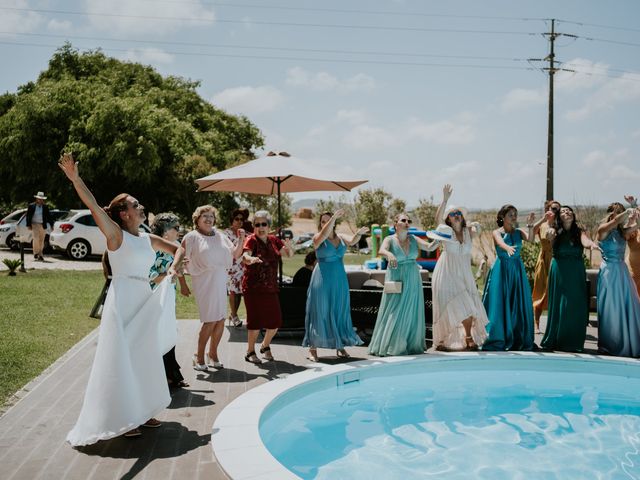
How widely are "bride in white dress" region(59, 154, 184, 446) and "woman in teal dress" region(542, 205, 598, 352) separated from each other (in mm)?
5785

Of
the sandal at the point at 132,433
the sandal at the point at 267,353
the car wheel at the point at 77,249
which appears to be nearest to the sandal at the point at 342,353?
the sandal at the point at 267,353

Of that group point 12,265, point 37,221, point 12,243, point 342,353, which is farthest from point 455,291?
point 12,243

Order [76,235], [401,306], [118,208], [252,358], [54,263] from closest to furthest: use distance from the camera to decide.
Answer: [118,208] < [252,358] < [401,306] < [54,263] < [76,235]

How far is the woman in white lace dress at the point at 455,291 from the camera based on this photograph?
28.3 ft

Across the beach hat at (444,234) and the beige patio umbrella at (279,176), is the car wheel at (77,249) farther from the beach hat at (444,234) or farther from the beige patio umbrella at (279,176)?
the beach hat at (444,234)

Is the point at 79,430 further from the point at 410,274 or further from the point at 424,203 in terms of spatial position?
the point at 424,203

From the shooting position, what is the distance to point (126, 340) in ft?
16.3

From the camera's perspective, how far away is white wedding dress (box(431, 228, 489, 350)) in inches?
339

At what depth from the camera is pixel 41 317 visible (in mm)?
10422

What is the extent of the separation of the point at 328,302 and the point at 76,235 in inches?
598

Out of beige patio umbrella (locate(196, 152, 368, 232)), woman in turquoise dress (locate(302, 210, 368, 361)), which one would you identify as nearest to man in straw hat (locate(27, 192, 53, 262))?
beige patio umbrella (locate(196, 152, 368, 232))

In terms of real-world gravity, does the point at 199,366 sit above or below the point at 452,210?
below

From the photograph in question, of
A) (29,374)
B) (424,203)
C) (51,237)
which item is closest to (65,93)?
(51,237)

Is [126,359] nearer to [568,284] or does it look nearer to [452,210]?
[452,210]
